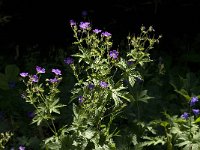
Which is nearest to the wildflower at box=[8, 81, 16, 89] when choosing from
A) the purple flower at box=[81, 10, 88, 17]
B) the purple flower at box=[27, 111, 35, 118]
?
the purple flower at box=[27, 111, 35, 118]

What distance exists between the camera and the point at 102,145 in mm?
3211

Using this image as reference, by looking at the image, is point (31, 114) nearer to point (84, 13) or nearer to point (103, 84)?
point (103, 84)

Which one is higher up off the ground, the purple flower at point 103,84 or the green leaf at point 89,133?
the purple flower at point 103,84

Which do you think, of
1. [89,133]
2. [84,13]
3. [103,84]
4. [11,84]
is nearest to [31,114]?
[11,84]

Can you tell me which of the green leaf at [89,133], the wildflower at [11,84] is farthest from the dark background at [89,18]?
the green leaf at [89,133]

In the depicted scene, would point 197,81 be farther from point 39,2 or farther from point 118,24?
point 39,2

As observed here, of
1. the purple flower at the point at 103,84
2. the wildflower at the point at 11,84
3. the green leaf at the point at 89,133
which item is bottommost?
the green leaf at the point at 89,133

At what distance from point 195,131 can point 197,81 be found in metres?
0.92

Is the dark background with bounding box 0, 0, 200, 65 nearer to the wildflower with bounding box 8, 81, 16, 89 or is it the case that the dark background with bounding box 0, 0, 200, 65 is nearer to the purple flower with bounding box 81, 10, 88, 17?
the purple flower with bounding box 81, 10, 88, 17

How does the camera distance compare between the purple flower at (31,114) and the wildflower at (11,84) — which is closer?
the purple flower at (31,114)

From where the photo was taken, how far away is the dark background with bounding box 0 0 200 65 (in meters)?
5.67

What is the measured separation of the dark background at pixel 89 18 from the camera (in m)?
5.67

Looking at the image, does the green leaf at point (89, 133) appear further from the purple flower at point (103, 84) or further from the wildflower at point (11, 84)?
the wildflower at point (11, 84)

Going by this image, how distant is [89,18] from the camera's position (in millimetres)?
5668
